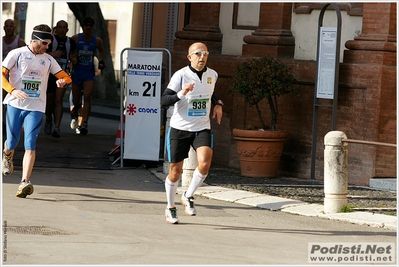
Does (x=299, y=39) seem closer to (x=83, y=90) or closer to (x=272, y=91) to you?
(x=272, y=91)

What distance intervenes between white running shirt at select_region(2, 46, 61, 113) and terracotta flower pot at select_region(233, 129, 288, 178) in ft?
13.2

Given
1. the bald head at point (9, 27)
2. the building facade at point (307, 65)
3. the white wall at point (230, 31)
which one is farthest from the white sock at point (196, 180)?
the bald head at point (9, 27)

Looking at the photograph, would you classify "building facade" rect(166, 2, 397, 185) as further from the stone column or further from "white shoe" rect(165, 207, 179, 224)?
"white shoe" rect(165, 207, 179, 224)

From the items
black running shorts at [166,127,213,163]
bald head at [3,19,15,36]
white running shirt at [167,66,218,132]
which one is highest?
bald head at [3,19,15,36]

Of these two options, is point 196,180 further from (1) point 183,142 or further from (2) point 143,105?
(2) point 143,105

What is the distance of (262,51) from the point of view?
51.5ft

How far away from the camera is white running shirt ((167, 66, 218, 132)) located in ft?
34.0

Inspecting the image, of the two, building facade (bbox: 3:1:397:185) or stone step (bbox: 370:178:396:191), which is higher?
building facade (bbox: 3:1:397:185)

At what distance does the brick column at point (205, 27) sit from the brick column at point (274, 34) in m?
1.17

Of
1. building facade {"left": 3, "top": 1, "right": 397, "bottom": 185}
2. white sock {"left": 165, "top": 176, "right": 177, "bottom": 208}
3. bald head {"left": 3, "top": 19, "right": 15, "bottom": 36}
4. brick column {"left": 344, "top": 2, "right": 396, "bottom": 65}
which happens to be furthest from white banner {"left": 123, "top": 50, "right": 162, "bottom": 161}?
white sock {"left": 165, "top": 176, "right": 177, "bottom": 208}

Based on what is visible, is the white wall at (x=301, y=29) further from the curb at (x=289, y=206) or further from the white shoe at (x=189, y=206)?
the white shoe at (x=189, y=206)

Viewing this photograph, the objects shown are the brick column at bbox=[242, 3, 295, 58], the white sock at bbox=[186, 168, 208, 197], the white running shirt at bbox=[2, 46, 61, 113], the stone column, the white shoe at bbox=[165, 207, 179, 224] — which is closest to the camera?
the white shoe at bbox=[165, 207, 179, 224]

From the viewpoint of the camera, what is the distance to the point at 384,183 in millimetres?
13672

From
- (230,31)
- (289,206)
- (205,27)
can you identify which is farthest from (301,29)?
(289,206)
